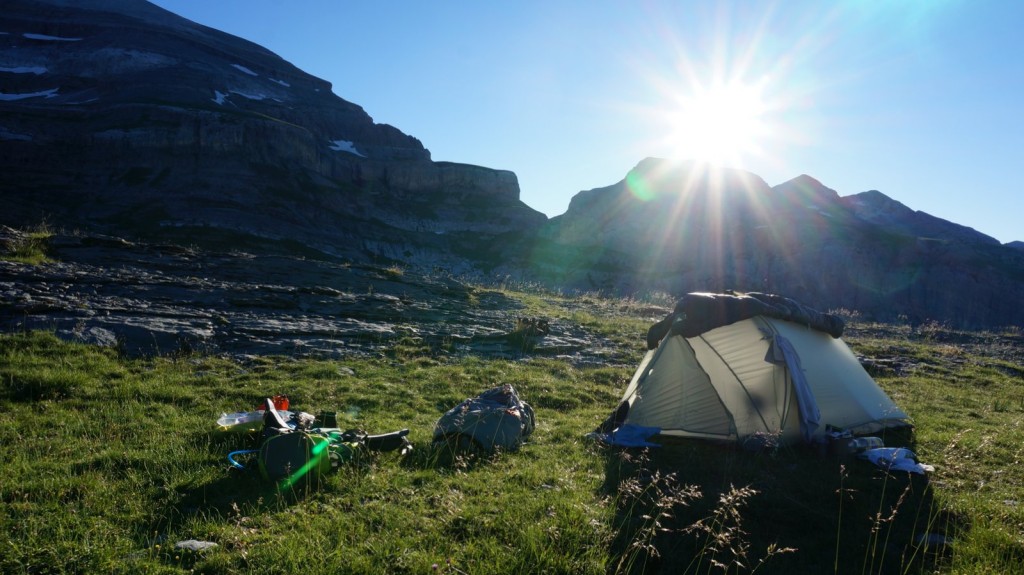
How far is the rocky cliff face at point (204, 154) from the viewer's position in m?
72.5

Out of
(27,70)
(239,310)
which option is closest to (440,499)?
(239,310)

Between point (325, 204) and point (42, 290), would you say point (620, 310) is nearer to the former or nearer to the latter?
point (42, 290)

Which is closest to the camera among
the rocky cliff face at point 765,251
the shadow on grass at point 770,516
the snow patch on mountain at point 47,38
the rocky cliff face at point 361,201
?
the shadow on grass at point 770,516

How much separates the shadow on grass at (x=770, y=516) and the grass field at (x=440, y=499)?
3cm

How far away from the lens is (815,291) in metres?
87.8

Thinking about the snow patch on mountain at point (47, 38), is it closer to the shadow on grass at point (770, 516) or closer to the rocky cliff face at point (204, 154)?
the rocky cliff face at point (204, 154)

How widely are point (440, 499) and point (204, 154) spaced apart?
325 feet

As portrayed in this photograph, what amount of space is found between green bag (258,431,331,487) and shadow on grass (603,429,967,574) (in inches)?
128

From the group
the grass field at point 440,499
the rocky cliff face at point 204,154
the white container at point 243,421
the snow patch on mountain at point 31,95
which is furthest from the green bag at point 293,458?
the snow patch on mountain at point 31,95

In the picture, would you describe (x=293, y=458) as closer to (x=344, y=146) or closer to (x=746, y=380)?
(x=746, y=380)

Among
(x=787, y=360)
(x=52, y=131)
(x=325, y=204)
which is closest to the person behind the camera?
(x=787, y=360)

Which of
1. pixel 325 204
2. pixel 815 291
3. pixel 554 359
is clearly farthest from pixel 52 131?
pixel 815 291

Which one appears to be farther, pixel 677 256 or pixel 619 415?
pixel 677 256

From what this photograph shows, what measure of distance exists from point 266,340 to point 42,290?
6.19 meters
